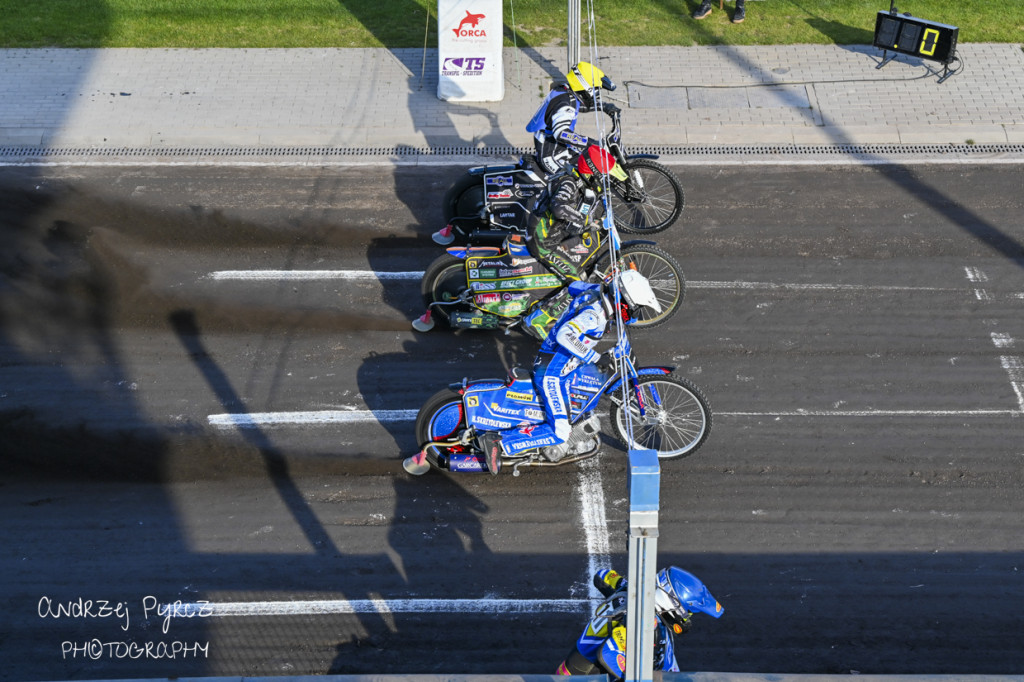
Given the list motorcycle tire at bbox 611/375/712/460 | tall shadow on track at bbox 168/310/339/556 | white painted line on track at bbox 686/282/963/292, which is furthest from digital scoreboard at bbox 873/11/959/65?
tall shadow on track at bbox 168/310/339/556

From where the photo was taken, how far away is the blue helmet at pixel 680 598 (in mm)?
6430

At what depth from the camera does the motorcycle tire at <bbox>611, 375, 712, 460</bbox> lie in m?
8.73

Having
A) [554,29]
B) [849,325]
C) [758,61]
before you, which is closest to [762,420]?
[849,325]

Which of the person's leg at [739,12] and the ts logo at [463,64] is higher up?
the person's leg at [739,12]

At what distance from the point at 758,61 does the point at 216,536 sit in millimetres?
11046

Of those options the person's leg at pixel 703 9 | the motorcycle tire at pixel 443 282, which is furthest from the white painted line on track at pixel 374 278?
the person's leg at pixel 703 9

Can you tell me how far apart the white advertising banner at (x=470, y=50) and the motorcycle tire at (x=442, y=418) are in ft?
23.5

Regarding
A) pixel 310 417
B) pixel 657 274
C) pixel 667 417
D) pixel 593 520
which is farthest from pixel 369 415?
pixel 657 274

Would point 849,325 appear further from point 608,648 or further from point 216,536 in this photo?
point 216,536

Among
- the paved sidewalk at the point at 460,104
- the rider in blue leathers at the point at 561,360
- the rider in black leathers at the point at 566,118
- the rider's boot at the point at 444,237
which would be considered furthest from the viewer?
the paved sidewalk at the point at 460,104

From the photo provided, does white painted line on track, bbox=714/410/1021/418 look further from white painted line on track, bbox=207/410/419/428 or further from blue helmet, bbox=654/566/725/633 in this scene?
blue helmet, bbox=654/566/725/633

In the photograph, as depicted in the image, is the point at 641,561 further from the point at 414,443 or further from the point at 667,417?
the point at 414,443

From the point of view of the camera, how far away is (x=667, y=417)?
902cm

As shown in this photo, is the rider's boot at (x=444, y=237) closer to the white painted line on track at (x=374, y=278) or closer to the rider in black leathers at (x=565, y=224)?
the white painted line on track at (x=374, y=278)
